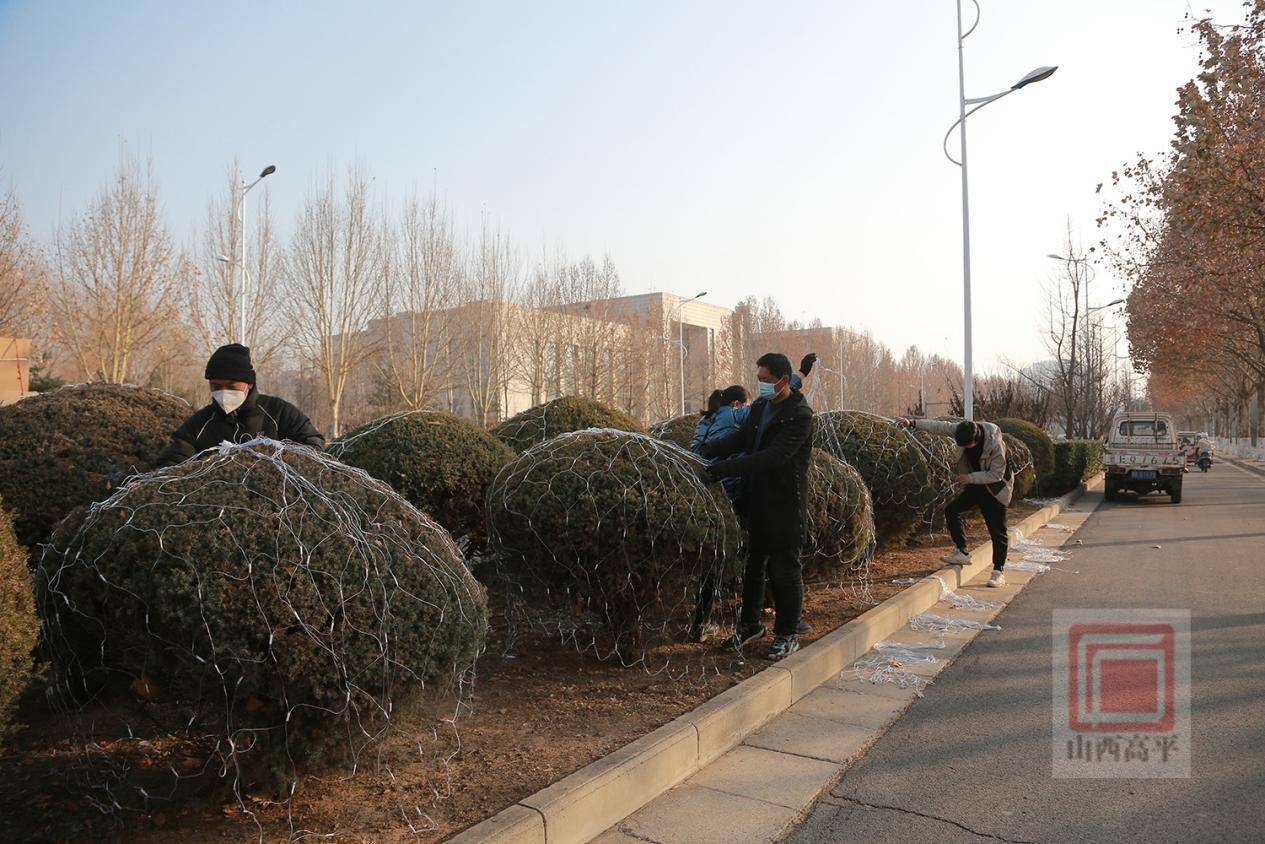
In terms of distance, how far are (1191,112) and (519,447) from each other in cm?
1457

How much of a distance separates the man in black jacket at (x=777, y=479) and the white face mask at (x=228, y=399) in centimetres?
272

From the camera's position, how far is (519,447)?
324 inches

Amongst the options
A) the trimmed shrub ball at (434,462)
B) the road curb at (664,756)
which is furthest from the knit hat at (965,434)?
the trimmed shrub ball at (434,462)

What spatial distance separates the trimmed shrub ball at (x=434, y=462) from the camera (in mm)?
6551

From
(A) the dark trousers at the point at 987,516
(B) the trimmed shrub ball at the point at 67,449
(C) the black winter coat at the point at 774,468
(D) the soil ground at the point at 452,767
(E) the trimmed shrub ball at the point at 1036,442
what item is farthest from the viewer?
(E) the trimmed shrub ball at the point at 1036,442

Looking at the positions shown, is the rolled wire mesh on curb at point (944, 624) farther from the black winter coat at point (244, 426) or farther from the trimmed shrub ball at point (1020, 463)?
the trimmed shrub ball at point (1020, 463)

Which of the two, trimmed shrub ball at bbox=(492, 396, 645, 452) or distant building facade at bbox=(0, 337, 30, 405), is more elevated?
distant building facade at bbox=(0, 337, 30, 405)

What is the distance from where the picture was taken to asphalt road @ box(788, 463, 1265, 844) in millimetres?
3691

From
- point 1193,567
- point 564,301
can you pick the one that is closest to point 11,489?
point 1193,567

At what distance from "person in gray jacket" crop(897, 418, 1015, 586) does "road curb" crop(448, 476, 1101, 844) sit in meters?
3.28

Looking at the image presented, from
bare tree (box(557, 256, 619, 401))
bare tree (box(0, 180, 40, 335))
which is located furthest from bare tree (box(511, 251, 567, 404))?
bare tree (box(0, 180, 40, 335))

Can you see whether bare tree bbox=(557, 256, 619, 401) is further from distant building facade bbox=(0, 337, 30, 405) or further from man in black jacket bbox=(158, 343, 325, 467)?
man in black jacket bbox=(158, 343, 325, 467)

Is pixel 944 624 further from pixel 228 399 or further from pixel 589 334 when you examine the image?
pixel 589 334

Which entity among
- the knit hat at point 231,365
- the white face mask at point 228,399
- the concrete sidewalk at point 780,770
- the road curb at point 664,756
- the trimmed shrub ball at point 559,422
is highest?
the knit hat at point 231,365
